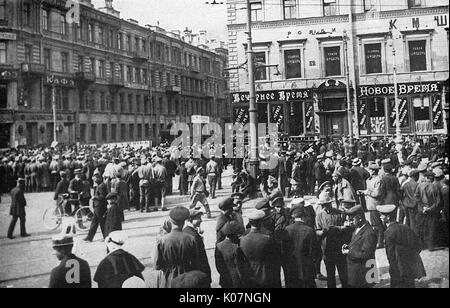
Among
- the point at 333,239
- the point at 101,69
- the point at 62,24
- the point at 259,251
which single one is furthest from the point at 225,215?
the point at 62,24

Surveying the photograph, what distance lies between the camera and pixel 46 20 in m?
6.04

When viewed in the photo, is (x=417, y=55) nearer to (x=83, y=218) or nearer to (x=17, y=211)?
(x=83, y=218)

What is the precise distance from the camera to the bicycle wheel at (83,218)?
6102 millimetres

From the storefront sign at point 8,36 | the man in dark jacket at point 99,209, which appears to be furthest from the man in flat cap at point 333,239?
the storefront sign at point 8,36

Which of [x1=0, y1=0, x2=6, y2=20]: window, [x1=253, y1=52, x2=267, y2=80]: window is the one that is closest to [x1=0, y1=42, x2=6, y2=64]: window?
[x1=0, y1=0, x2=6, y2=20]: window

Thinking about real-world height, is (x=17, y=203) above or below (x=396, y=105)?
below

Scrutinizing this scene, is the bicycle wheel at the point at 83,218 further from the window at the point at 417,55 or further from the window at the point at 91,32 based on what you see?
the window at the point at 417,55

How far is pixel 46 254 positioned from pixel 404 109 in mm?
6171

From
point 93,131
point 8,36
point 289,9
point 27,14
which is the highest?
point 289,9

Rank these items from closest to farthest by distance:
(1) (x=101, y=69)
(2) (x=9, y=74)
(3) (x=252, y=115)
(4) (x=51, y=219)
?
(4) (x=51, y=219) → (2) (x=9, y=74) → (1) (x=101, y=69) → (3) (x=252, y=115)

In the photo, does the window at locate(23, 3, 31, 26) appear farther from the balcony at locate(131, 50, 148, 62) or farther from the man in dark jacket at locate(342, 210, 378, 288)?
the man in dark jacket at locate(342, 210, 378, 288)
